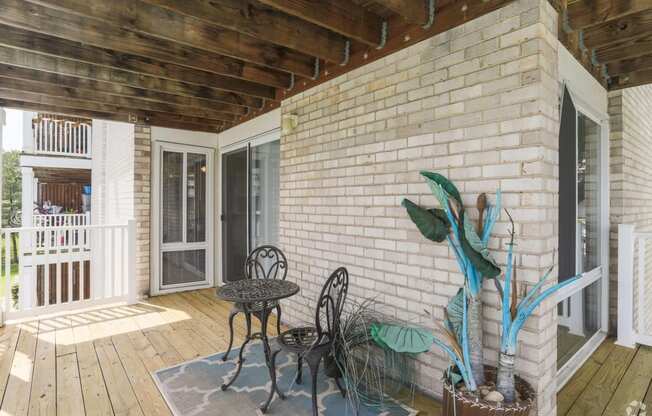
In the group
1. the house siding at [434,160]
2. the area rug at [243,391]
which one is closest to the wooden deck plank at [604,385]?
the house siding at [434,160]

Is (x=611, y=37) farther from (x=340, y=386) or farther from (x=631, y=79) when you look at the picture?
(x=340, y=386)

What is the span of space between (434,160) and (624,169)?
8.00 feet

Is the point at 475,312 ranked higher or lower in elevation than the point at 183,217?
lower

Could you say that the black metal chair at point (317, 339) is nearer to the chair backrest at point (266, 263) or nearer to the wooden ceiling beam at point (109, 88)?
the chair backrest at point (266, 263)

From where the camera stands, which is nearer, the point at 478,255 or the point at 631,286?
the point at 478,255

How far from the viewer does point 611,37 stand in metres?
2.48

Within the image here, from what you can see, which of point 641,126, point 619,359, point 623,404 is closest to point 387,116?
point 623,404

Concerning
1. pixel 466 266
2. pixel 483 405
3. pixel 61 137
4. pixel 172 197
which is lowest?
pixel 483 405

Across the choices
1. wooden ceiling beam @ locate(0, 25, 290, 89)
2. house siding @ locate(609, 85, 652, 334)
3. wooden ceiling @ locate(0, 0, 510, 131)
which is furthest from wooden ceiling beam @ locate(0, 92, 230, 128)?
house siding @ locate(609, 85, 652, 334)

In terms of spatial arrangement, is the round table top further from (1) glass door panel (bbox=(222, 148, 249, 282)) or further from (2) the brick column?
(2) the brick column

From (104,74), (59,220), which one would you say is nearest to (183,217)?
(104,74)

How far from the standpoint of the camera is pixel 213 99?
4043 millimetres

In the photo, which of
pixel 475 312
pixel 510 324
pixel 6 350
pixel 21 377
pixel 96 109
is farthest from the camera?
pixel 96 109

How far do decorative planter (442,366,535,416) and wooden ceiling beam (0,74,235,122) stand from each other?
423cm
